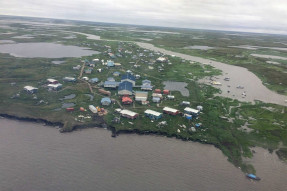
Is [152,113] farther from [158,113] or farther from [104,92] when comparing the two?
[104,92]

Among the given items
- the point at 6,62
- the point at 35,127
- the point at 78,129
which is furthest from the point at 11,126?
the point at 6,62

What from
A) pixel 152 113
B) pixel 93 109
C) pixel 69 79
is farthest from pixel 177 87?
pixel 69 79

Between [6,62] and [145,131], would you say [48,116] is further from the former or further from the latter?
[6,62]

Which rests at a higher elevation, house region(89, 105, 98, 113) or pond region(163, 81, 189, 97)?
pond region(163, 81, 189, 97)

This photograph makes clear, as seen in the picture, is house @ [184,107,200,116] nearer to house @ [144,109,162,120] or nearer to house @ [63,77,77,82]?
house @ [144,109,162,120]

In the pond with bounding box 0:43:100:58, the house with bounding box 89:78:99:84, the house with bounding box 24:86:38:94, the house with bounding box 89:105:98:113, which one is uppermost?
the pond with bounding box 0:43:100:58

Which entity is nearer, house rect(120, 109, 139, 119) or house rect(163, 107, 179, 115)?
house rect(120, 109, 139, 119)

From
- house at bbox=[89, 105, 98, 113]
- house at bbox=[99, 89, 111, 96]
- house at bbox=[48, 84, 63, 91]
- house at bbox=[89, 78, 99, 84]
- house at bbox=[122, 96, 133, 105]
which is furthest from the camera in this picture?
house at bbox=[89, 78, 99, 84]

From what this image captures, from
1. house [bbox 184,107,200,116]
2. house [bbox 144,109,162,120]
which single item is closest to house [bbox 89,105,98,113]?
house [bbox 144,109,162,120]
